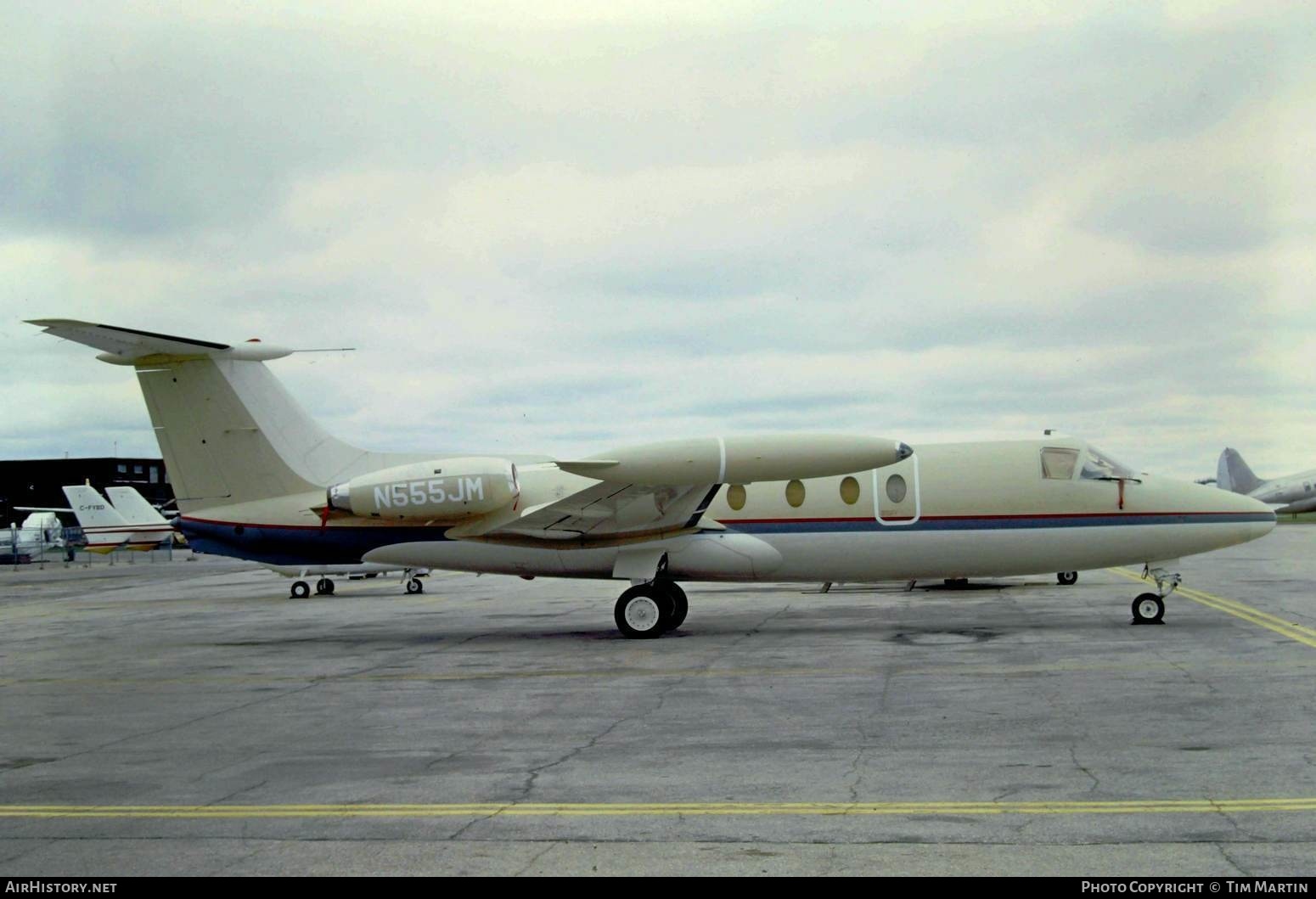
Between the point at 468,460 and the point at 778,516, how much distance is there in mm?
5204

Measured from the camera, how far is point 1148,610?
768 inches

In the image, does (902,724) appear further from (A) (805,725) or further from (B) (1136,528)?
(B) (1136,528)

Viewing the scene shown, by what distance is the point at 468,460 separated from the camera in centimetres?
1966

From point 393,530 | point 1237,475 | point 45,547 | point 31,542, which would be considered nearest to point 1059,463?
point 393,530

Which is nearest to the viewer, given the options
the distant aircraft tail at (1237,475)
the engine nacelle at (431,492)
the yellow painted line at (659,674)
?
the yellow painted line at (659,674)

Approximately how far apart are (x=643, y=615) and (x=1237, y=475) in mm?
89052

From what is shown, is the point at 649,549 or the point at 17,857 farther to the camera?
the point at 649,549

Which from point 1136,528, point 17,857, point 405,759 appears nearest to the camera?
point 17,857

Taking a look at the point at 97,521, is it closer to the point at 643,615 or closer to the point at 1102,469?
the point at 643,615

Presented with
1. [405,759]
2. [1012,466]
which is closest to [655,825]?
[405,759]

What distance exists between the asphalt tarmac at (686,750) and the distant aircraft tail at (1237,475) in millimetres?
81340

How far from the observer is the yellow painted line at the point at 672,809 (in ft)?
25.3

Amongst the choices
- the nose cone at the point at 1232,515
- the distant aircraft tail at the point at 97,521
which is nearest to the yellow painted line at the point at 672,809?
the nose cone at the point at 1232,515

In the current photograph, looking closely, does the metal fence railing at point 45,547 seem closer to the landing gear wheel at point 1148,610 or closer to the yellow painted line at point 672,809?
the landing gear wheel at point 1148,610
